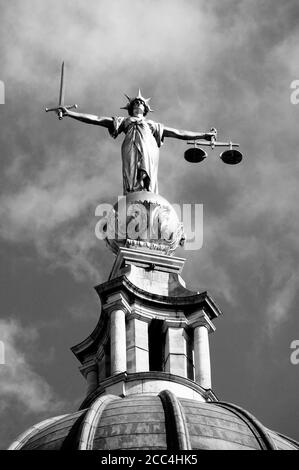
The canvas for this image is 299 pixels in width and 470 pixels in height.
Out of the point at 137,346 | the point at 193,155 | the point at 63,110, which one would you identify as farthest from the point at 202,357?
the point at 63,110

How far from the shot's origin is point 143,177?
92625mm

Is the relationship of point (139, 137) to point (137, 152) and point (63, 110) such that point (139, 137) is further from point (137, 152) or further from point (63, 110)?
point (63, 110)

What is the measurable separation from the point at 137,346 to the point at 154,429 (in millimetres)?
10050

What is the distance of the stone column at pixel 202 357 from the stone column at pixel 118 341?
10.6ft

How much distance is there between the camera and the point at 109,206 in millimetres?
91062

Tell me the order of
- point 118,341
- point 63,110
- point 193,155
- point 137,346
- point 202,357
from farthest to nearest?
point 63,110
point 193,155
point 202,357
point 137,346
point 118,341

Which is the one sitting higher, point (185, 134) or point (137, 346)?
point (185, 134)

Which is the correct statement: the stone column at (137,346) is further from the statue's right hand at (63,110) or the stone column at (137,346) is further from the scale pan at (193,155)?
the statue's right hand at (63,110)

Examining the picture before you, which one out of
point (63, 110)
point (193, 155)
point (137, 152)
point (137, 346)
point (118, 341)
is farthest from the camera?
point (137, 152)

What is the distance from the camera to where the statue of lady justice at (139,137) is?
92.7m

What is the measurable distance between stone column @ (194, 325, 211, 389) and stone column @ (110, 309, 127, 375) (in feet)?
10.6

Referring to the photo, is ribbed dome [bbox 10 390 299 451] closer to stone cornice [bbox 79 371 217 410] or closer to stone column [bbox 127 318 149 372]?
stone cornice [bbox 79 371 217 410]
